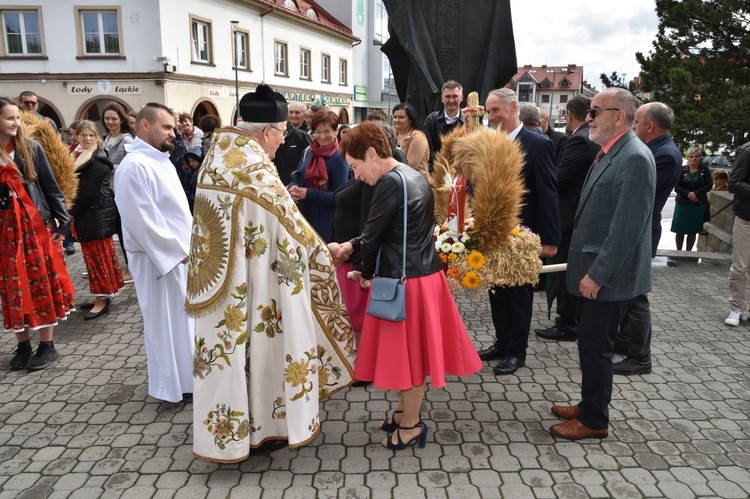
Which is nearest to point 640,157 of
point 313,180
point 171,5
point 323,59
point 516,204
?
point 516,204

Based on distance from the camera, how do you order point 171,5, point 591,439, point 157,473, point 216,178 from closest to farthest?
point 216,178 → point 157,473 → point 591,439 → point 171,5

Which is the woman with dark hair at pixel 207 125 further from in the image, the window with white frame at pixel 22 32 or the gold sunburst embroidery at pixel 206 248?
the window with white frame at pixel 22 32

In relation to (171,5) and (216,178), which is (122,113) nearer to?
(216,178)

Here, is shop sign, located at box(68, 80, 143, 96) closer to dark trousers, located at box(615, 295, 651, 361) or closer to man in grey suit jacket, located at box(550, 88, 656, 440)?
dark trousers, located at box(615, 295, 651, 361)

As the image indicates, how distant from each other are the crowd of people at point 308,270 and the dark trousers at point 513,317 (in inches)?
0.5

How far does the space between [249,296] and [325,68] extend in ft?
111

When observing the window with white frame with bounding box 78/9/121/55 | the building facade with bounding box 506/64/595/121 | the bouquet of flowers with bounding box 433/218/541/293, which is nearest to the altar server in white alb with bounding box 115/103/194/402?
the bouquet of flowers with bounding box 433/218/541/293

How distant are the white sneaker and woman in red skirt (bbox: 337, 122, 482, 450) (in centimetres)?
401

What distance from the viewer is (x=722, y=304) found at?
6594 millimetres

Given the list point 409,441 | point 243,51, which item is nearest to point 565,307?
point 409,441

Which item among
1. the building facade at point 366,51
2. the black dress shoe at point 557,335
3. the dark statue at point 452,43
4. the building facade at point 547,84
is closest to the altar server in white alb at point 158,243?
the black dress shoe at point 557,335

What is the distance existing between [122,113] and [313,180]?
10.2ft

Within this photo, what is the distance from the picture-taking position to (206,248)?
308cm

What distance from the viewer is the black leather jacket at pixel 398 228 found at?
311cm
